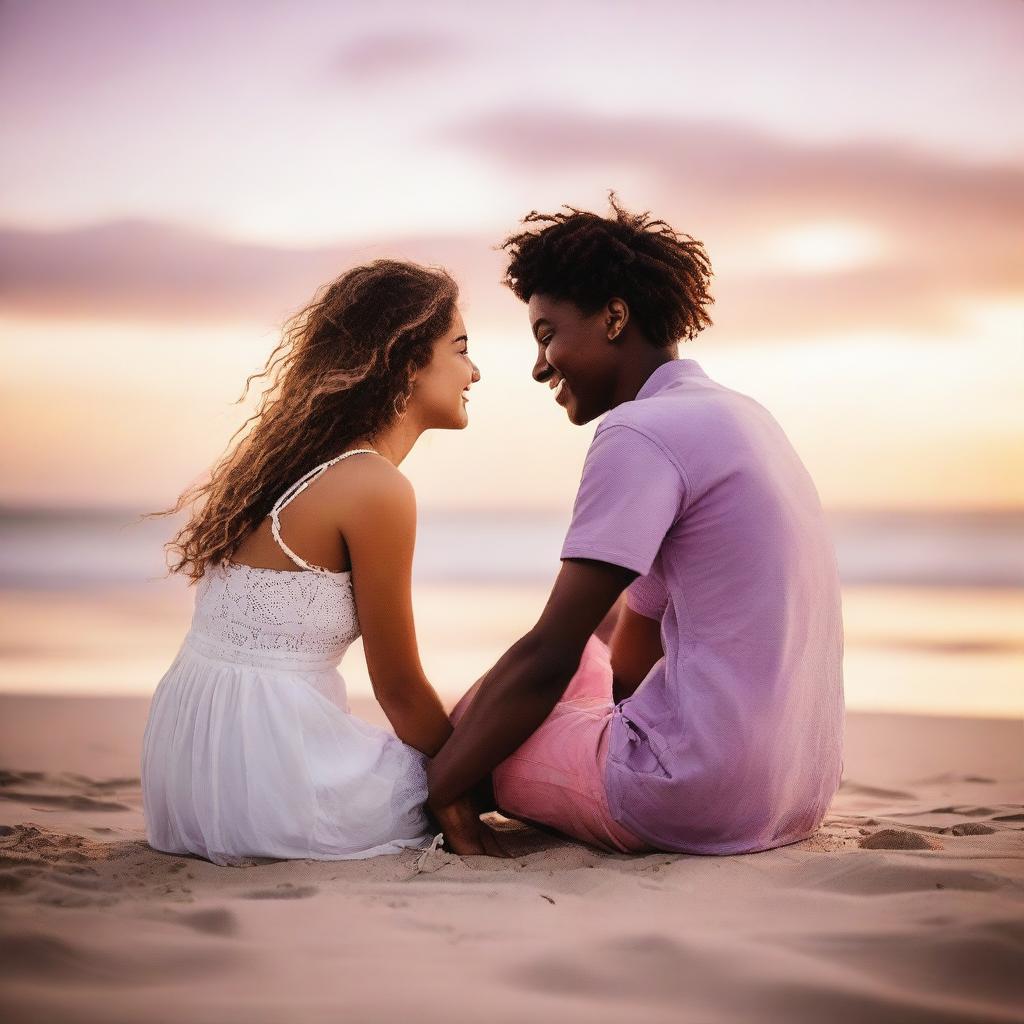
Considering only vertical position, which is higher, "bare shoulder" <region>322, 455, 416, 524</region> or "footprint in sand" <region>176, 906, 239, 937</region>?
"bare shoulder" <region>322, 455, 416, 524</region>

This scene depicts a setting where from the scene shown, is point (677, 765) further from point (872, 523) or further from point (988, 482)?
point (988, 482)

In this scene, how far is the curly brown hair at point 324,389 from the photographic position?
2871 mm

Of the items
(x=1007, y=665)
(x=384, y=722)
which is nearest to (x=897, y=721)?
(x=1007, y=665)

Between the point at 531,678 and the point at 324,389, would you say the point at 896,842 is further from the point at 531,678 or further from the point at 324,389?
the point at 324,389

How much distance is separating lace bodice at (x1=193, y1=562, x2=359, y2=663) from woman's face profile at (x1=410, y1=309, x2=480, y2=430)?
55 cm

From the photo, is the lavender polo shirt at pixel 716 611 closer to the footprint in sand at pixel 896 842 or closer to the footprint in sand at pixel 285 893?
the footprint in sand at pixel 896 842

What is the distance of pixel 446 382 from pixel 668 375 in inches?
26.4

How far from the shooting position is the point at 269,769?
2.72 metres

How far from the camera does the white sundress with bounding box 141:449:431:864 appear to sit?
2.71 meters

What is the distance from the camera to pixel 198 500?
3.17 m

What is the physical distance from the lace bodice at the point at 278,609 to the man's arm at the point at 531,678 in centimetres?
43

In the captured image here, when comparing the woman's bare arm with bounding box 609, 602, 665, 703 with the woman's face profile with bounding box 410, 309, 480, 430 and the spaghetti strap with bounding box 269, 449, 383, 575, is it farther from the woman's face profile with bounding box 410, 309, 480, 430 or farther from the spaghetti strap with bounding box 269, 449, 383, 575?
the spaghetti strap with bounding box 269, 449, 383, 575

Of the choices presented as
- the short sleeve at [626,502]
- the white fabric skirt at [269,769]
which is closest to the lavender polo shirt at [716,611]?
the short sleeve at [626,502]

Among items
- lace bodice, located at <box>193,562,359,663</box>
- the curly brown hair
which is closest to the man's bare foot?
lace bodice, located at <box>193,562,359,663</box>
